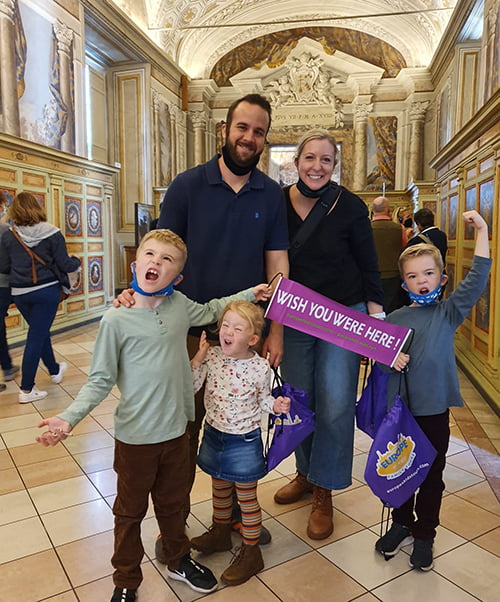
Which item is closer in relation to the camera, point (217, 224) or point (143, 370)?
point (143, 370)

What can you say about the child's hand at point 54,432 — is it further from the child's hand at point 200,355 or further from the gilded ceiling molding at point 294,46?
the gilded ceiling molding at point 294,46

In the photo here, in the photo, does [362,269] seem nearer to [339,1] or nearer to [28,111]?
[28,111]

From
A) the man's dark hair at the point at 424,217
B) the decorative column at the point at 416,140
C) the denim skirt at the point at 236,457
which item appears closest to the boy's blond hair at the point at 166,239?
the denim skirt at the point at 236,457

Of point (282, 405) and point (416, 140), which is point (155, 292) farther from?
point (416, 140)

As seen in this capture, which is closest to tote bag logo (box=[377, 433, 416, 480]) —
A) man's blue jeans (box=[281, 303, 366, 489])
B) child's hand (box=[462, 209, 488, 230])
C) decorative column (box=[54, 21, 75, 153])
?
man's blue jeans (box=[281, 303, 366, 489])

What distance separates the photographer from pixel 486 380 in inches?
178

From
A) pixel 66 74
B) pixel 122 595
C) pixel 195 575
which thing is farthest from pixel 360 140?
pixel 122 595

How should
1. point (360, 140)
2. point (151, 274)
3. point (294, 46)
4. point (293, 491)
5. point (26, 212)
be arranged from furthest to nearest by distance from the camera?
point (294, 46) → point (360, 140) → point (26, 212) → point (293, 491) → point (151, 274)

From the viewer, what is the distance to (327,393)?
2.36 m

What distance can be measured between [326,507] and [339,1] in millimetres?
14203

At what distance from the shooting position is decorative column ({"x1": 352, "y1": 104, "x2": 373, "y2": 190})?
14.0 meters

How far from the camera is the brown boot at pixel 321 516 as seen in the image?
235 cm

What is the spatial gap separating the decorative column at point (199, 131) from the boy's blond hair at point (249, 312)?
12942 mm

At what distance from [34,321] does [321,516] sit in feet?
10.2
